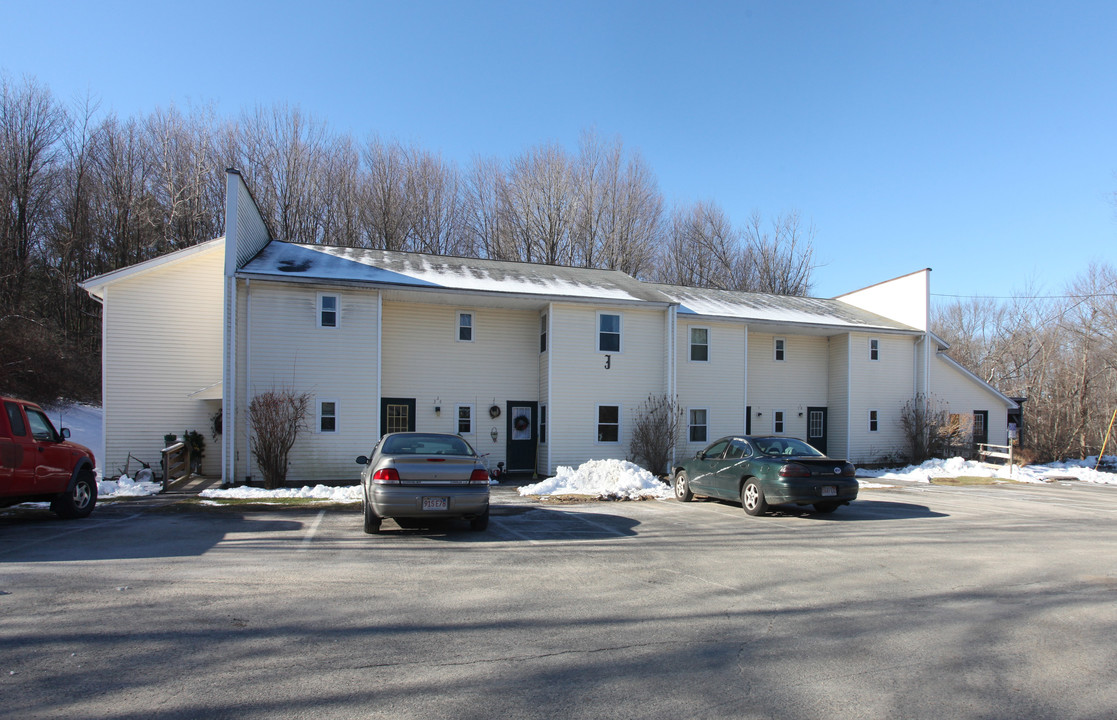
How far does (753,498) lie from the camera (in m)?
11.9

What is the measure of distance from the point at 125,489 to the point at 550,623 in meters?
13.4

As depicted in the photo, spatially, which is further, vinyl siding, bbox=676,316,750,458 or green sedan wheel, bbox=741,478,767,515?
vinyl siding, bbox=676,316,750,458

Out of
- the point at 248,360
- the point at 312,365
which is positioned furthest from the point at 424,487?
the point at 248,360

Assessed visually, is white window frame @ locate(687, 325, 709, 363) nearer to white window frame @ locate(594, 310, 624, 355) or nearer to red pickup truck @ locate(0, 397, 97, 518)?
white window frame @ locate(594, 310, 624, 355)

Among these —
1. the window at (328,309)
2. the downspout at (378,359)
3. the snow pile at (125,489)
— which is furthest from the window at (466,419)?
the snow pile at (125,489)

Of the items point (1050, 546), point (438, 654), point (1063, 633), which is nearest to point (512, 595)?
point (438, 654)

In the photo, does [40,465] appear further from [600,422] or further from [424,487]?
[600,422]

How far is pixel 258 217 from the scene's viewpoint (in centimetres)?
2048

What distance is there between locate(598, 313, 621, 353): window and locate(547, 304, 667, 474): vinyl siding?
0.13 metres

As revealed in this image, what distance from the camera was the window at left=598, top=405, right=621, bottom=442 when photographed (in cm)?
2012

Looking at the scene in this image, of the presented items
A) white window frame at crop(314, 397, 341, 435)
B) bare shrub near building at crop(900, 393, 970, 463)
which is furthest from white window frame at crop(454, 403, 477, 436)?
bare shrub near building at crop(900, 393, 970, 463)

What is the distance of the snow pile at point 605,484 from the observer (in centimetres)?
1493

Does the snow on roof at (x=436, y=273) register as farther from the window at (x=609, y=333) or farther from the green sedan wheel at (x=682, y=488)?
the green sedan wheel at (x=682, y=488)

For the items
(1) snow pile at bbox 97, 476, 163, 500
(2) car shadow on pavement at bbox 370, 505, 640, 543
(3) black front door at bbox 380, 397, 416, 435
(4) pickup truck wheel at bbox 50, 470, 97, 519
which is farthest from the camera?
(3) black front door at bbox 380, 397, 416, 435
